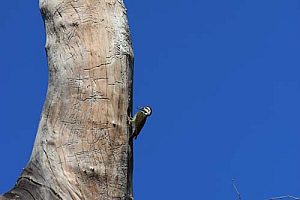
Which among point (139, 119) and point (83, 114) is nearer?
point (83, 114)

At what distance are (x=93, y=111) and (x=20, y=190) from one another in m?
0.31

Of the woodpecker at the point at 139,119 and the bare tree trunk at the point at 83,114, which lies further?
the woodpecker at the point at 139,119

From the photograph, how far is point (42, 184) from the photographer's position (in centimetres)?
239

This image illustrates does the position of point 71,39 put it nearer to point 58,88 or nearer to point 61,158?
point 58,88

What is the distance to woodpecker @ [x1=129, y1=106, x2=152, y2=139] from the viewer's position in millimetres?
2529

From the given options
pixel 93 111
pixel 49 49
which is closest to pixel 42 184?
pixel 93 111

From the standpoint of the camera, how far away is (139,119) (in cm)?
255

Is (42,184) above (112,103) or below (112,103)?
below

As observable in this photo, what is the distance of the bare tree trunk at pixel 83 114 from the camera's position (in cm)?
240

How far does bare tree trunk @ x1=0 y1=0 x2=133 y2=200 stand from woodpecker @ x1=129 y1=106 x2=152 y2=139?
32 millimetres

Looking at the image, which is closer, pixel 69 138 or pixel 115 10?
pixel 69 138

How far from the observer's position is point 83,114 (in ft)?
7.99

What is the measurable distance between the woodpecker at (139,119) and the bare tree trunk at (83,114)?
3 cm

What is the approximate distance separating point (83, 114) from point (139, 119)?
0.20 meters
